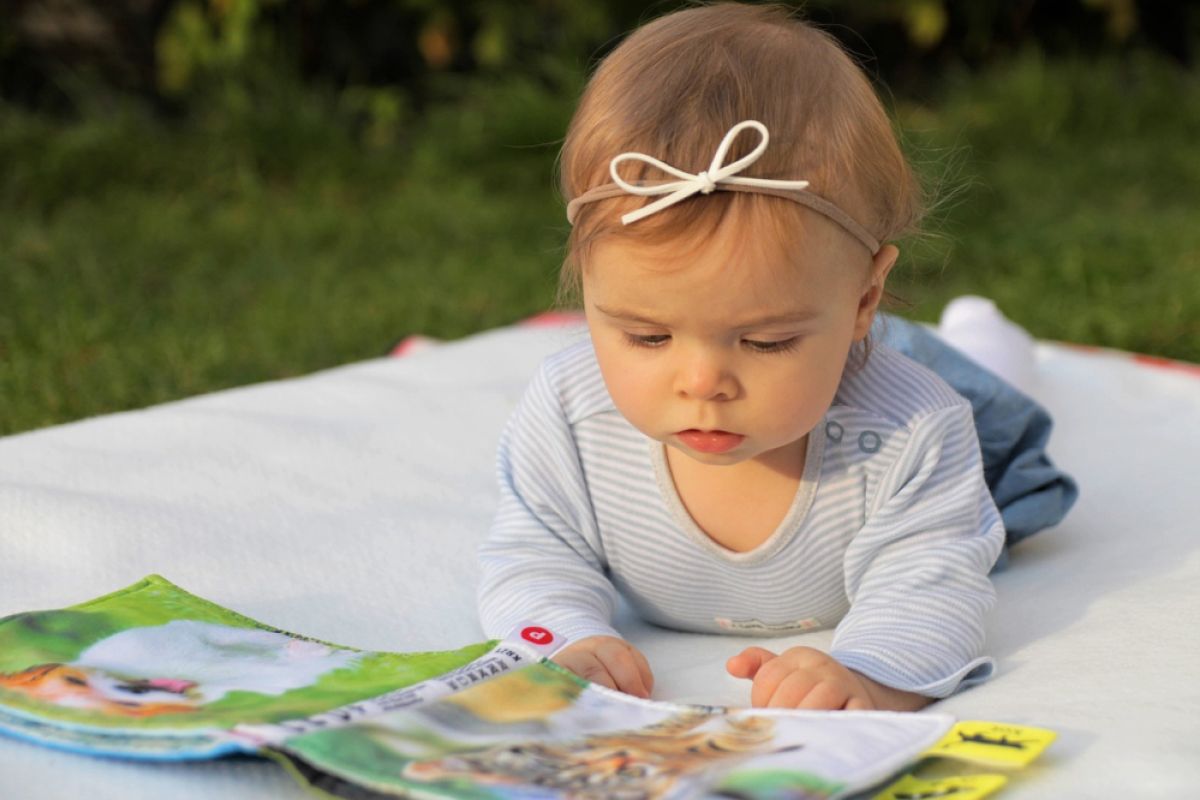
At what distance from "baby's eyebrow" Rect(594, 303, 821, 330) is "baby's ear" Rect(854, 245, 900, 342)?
5.2 inches

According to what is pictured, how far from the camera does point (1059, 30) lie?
6047 mm

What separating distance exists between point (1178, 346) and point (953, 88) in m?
2.70

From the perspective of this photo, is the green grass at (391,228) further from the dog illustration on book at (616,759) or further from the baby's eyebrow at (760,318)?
the dog illustration on book at (616,759)

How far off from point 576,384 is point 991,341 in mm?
1085

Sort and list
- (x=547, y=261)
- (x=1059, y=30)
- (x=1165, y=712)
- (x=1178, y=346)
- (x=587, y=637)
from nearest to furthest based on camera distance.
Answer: (x=1165, y=712) < (x=587, y=637) < (x=1178, y=346) < (x=547, y=261) < (x=1059, y=30)

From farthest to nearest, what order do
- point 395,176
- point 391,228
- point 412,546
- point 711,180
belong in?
point 395,176 → point 391,228 → point 412,546 → point 711,180

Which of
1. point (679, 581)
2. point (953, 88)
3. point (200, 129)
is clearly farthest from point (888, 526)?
point (953, 88)

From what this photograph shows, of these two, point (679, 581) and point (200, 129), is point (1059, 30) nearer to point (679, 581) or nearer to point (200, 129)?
point (200, 129)

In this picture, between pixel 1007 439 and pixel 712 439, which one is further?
pixel 1007 439

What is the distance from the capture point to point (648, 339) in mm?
1447

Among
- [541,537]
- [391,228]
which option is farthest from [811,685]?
[391,228]

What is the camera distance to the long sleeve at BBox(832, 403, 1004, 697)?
1546 mm

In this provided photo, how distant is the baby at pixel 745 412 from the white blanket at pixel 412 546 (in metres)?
0.09

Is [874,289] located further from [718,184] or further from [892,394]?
[718,184]
